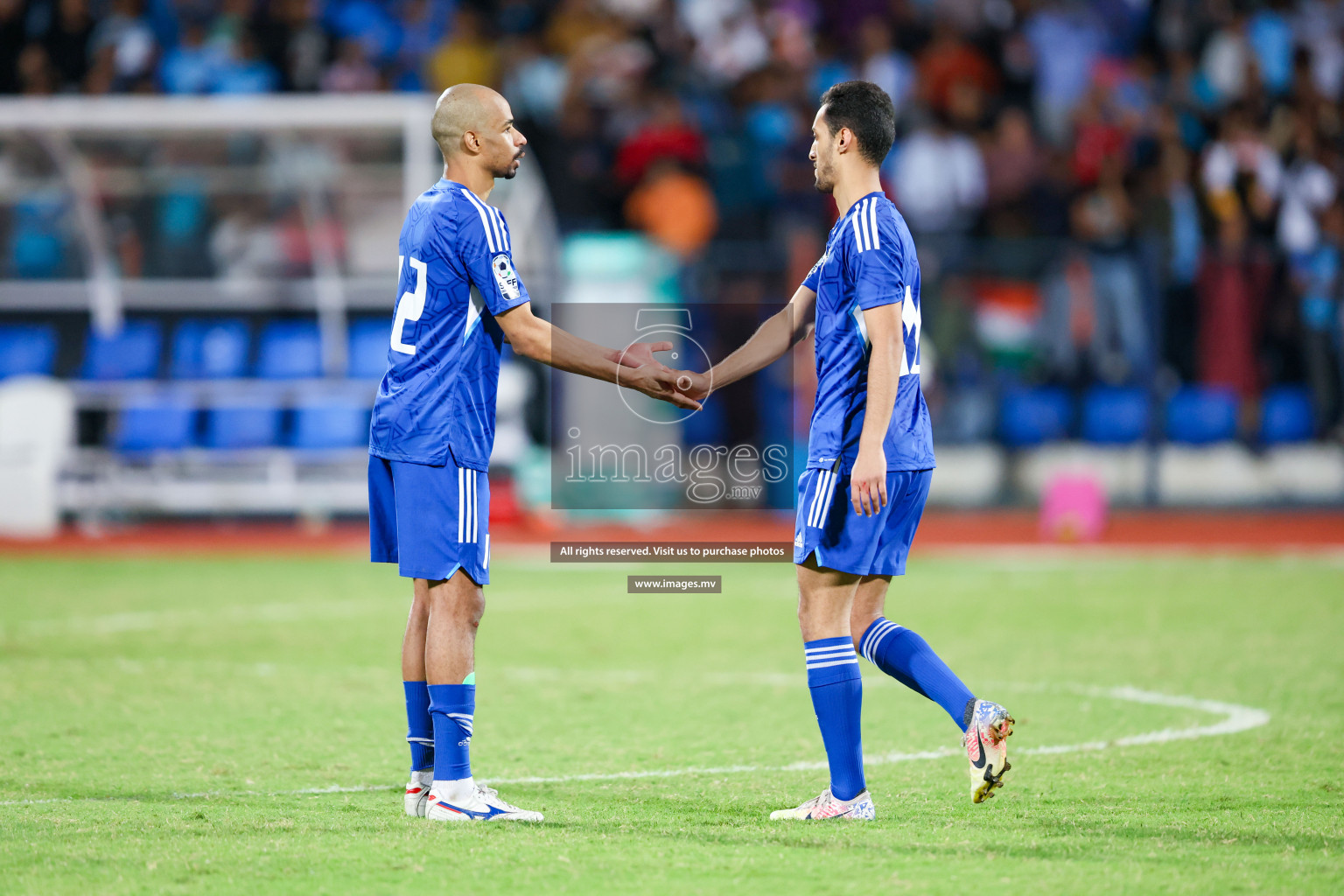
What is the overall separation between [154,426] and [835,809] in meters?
11.2

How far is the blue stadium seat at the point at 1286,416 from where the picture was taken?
14805 millimetres

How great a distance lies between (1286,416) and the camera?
14836 millimetres

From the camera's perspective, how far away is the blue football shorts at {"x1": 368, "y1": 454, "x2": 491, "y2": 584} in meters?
4.79

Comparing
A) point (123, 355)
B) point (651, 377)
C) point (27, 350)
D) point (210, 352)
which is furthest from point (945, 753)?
point (27, 350)

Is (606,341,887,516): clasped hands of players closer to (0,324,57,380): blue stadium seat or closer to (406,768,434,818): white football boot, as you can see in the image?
(406,768,434,818): white football boot

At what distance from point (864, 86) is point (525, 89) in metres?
12.8

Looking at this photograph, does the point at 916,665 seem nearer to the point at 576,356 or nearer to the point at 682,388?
the point at 682,388

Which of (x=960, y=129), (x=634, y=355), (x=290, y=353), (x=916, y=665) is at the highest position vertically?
(x=960, y=129)

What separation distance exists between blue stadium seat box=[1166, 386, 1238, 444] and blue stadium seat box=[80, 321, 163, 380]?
9599 mm

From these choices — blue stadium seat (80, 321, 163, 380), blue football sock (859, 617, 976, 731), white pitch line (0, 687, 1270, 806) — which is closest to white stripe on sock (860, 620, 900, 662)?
blue football sock (859, 617, 976, 731)

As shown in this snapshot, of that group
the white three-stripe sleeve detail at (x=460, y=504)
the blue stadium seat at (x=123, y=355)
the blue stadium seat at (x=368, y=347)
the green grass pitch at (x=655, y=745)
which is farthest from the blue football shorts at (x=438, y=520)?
the blue stadium seat at (x=123, y=355)

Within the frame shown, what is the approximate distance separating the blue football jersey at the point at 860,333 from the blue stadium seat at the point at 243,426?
415 inches

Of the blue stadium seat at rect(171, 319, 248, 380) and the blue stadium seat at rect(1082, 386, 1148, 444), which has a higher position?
the blue stadium seat at rect(171, 319, 248, 380)

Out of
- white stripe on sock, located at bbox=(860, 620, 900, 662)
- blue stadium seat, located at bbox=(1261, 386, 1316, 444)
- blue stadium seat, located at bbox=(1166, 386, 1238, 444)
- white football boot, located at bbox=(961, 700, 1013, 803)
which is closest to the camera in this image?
white football boot, located at bbox=(961, 700, 1013, 803)
